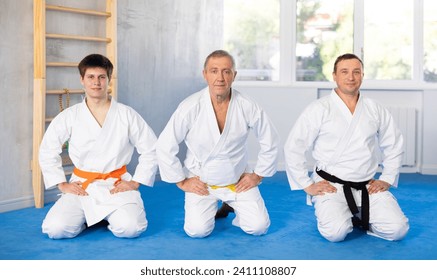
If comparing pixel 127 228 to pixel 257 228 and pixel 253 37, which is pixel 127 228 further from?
pixel 253 37

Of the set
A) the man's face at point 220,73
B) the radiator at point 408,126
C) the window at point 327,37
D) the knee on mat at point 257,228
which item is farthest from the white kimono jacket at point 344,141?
the window at point 327,37

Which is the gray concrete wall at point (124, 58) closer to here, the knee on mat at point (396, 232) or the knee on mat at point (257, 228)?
the knee on mat at point (257, 228)

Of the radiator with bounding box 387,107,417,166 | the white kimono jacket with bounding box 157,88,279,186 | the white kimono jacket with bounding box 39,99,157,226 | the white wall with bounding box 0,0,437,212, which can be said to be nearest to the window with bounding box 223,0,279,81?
the white wall with bounding box 0,0,437,212

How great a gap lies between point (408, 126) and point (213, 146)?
280 cm

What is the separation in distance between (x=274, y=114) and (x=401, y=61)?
1224mm

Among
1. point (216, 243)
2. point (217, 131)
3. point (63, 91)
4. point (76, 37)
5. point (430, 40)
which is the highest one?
point (430, 40)

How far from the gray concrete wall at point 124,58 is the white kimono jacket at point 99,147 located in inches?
27.8

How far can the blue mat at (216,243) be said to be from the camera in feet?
9.66

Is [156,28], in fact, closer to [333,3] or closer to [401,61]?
[333,3]

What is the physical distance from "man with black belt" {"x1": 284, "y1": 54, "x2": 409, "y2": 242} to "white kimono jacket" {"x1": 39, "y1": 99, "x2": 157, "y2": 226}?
77cm

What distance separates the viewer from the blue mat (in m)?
2.95

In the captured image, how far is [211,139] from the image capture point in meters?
3.42

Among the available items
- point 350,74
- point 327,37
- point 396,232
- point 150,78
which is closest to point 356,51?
point 327,37

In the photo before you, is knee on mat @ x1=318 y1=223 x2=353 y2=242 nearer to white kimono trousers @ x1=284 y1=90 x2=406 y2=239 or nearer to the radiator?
white kimono trousers @ x1=284 y1=90 x2=406 y2=239
